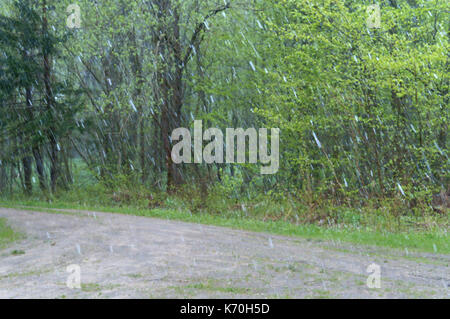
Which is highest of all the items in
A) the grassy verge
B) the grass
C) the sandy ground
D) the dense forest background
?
the dense forest background

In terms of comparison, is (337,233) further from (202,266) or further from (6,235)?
(6,235)

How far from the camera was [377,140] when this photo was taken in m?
18.4

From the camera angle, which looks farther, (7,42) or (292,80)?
(7,42)

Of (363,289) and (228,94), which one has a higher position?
(228,94)

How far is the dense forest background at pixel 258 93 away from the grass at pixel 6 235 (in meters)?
7.51

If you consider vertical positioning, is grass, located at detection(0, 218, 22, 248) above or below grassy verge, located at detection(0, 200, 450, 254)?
above

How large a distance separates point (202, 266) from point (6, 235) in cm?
647

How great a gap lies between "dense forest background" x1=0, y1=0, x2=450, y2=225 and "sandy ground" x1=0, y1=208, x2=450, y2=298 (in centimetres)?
578

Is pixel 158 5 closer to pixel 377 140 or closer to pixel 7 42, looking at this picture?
pixel 7 42

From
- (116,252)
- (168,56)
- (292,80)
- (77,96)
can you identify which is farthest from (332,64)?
(77,96)

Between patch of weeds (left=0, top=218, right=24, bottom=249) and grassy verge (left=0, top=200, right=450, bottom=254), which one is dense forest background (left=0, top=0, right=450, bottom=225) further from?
patch of weeds (left=0, top=218, right=24, bottom=249)

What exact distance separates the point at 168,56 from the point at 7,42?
8411 mm

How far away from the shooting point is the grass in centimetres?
1175

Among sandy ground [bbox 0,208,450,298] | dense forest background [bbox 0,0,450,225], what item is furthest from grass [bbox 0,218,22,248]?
dense forest background [bbox 0,0,450,225]
